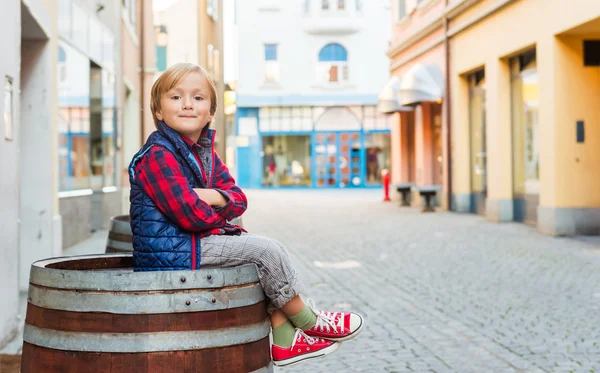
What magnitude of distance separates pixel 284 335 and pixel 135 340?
0.70 m

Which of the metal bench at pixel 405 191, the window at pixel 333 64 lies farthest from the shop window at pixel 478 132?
the window at pixel 333 64

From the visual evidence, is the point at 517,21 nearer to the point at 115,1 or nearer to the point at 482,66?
the point at 482,66

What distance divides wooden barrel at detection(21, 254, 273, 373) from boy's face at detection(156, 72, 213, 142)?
0.59 metres

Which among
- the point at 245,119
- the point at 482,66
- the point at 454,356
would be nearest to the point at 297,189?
the point at 245,119

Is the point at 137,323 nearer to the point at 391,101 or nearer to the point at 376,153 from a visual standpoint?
the point at 391,101

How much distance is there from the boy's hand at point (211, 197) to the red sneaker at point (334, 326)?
0.50 metres

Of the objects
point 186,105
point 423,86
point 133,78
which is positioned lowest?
point 186,105

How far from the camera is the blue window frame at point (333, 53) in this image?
126 feet

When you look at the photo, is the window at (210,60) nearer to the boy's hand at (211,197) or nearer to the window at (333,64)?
the window at (333,64)

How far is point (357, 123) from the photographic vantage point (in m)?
38.3

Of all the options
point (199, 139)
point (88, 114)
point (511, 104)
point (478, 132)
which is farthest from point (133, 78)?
point (199, 139)

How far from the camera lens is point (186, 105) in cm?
260

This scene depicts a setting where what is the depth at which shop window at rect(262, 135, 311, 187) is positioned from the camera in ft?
126

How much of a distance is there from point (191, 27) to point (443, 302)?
21.6 metres
